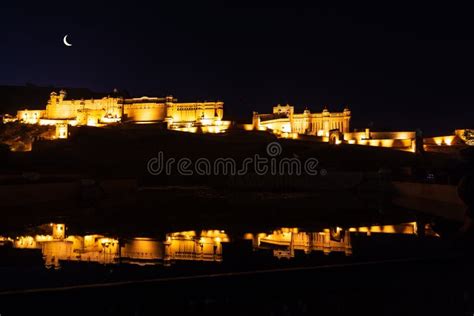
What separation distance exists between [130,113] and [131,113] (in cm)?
28

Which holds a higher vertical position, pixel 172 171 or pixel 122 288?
pixel 172 171

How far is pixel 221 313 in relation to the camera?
6.20m

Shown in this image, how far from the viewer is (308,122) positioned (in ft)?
342

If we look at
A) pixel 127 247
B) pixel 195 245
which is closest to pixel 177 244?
pixel 195 245

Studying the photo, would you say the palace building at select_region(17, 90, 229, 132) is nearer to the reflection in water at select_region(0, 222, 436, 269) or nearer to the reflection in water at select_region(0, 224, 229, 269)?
the reflection in water at select_region(0, 222, 436, 269)

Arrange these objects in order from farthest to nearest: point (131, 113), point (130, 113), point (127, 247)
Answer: point (130, 113) → point (131, 113) → point (127, 247)

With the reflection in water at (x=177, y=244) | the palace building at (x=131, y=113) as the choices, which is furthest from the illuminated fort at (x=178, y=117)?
the reflection in water at (x=177, y=244)

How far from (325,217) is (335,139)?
71.0 metres

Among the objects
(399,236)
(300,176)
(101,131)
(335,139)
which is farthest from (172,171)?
(399,236)

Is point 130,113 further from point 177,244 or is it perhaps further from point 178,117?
point 177,244

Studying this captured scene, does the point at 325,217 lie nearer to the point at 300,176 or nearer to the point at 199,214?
the point at 199,214

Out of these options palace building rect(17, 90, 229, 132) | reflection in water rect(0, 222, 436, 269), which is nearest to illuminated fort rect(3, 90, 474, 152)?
palace building rect(17, 90, 229, 132)

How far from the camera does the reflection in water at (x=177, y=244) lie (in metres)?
10.4

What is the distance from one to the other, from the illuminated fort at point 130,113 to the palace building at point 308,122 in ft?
35.9
